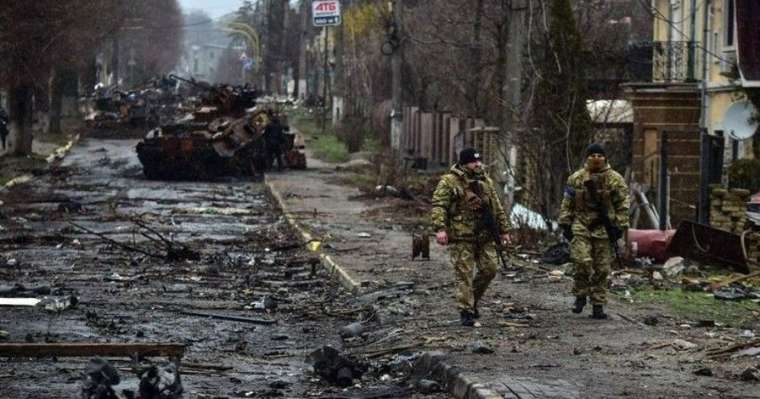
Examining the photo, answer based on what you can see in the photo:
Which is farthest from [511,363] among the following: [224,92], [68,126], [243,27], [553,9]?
[243,27]

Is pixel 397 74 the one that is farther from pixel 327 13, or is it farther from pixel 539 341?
pixel 539 341

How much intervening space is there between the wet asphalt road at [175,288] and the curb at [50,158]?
2052mm

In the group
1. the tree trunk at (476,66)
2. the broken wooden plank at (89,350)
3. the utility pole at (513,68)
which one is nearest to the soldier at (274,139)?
the tree trunk at (476,66)

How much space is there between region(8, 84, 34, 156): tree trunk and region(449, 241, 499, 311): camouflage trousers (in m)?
38.5

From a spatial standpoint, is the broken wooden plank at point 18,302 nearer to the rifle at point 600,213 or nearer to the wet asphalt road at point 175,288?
the wet asphalt road at point 175,288

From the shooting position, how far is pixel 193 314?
17125 millimetres

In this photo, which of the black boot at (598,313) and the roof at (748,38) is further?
the roof at (748,38)

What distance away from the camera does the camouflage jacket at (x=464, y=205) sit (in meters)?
14.9

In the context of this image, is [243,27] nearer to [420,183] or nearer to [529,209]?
[420,183]

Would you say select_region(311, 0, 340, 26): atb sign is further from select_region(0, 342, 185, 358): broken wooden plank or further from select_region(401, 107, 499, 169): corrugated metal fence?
select_region(0, 342, 185, 358): broken wooden plank

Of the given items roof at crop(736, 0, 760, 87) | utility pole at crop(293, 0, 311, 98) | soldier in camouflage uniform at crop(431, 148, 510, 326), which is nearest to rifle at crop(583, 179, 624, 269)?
soldier in camouflage uniform at crop(431, 148, 510, 326)

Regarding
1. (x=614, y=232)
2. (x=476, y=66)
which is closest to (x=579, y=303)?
(x=614, y=232)

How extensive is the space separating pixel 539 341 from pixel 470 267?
4.51 feet

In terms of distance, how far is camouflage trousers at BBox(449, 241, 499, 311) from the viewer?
14859 mm
